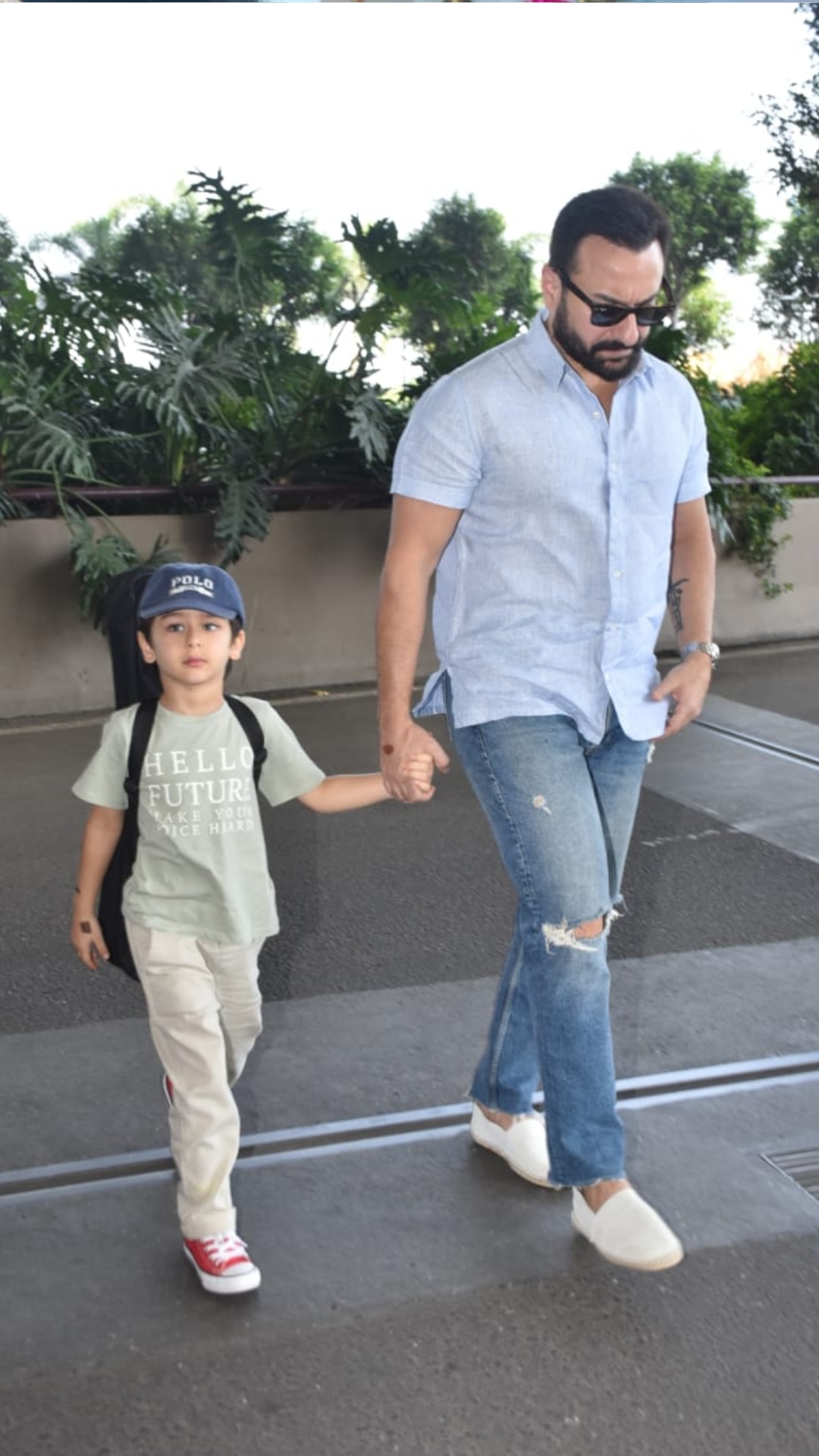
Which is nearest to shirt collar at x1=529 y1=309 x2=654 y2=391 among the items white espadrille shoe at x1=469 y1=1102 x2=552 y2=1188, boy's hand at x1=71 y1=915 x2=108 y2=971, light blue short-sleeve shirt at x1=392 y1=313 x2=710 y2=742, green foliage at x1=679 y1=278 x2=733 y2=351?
light blue short-sleeve shirt at x1=392 y1=313 x2=710 y2=742

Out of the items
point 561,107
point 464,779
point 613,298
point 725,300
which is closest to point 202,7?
point 561,107

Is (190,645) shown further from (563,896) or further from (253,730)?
(563,896)

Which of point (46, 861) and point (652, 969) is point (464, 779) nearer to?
point (46, 861)

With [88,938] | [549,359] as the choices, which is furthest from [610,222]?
[88,938]

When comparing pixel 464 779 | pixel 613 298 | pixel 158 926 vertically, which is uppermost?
pixel 613 298

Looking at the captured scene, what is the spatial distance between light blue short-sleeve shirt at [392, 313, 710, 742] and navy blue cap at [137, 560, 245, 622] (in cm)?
40

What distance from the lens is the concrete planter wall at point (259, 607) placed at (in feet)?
29.0

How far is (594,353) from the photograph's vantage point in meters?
2.89

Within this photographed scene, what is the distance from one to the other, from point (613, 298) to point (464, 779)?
453 centimetres

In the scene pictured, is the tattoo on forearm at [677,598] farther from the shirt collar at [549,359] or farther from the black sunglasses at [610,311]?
the black sunglasses at [610,311]

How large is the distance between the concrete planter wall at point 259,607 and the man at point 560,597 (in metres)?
6.18

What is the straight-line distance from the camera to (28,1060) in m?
4.04

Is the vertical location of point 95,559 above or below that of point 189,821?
below

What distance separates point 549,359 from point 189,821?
110cm
